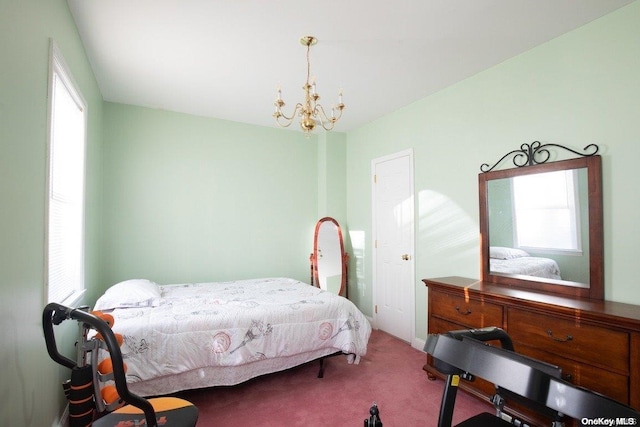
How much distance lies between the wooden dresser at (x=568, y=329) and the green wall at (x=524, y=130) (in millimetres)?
422

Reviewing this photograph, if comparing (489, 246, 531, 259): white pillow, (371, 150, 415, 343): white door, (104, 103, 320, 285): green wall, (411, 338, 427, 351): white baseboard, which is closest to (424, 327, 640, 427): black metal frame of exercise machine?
(489, 246, 531, 259): white pillow

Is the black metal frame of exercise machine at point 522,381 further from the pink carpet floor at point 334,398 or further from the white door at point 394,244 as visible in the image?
the white door at point 394,244

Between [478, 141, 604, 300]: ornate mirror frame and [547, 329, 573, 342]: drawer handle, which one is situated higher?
[478, 141, 604, 300]: ornate mirror frame

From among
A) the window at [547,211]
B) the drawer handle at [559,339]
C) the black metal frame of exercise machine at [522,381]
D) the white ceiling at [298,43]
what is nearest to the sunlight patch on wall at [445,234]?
the window at [547,211]

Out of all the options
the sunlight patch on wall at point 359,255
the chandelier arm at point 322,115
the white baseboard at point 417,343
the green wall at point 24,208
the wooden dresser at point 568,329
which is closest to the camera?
the green wall at point 24,208

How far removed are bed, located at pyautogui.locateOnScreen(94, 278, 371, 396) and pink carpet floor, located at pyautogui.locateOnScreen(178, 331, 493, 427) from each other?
0.19 m

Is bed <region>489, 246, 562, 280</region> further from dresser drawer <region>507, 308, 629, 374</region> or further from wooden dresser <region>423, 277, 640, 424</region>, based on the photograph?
dresser drawer <region>507, 308, 629, 374</region>

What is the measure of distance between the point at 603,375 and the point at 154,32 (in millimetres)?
3521

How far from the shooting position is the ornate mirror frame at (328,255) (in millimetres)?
4562

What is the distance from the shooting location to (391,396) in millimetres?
2568

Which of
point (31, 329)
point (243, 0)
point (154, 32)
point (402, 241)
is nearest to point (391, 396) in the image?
point (402, 241)

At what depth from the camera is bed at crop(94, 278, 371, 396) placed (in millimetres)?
2227

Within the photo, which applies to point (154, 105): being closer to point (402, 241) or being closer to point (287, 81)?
point (287, 81)

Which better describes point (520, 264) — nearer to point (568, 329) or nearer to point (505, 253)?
point (505, 253)
